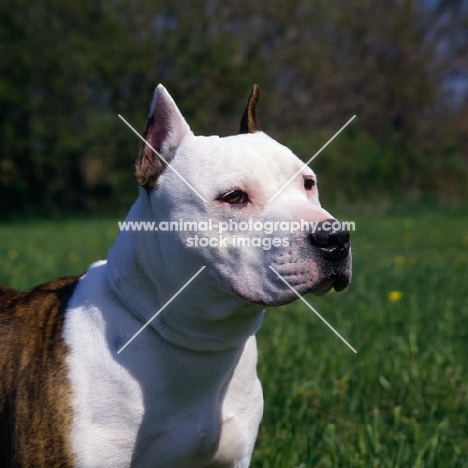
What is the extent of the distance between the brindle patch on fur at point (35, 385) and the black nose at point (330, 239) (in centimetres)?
92

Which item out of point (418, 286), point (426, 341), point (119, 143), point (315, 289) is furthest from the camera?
point (119, 143)

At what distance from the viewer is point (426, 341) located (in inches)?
173

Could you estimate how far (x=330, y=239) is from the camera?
2.17 metres

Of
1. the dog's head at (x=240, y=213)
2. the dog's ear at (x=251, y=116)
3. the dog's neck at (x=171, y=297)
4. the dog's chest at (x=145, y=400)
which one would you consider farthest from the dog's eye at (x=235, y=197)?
the dog's ear at (x=251, y=116)

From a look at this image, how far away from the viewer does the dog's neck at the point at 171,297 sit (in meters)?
2.36

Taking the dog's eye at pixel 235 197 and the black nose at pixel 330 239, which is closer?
the black nose at pixel 330 239

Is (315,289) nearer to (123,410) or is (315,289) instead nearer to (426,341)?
(123,410)

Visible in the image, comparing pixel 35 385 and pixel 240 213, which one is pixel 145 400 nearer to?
pixel 35 385

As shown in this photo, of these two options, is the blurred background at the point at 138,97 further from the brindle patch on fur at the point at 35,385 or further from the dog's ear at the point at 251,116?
the brindle patch on fur at the point at 35,385

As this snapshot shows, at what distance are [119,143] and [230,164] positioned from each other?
17.2 meters

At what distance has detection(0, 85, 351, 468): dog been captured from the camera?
2232mm

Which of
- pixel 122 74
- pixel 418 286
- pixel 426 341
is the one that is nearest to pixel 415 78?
pixel 122 74

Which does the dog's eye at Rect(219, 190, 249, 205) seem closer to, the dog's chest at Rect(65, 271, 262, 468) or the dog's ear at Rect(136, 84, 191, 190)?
the dog's ear at Rect(136, 84, 191, 190)

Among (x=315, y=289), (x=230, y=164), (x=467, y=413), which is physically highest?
(x=230, y=164)
